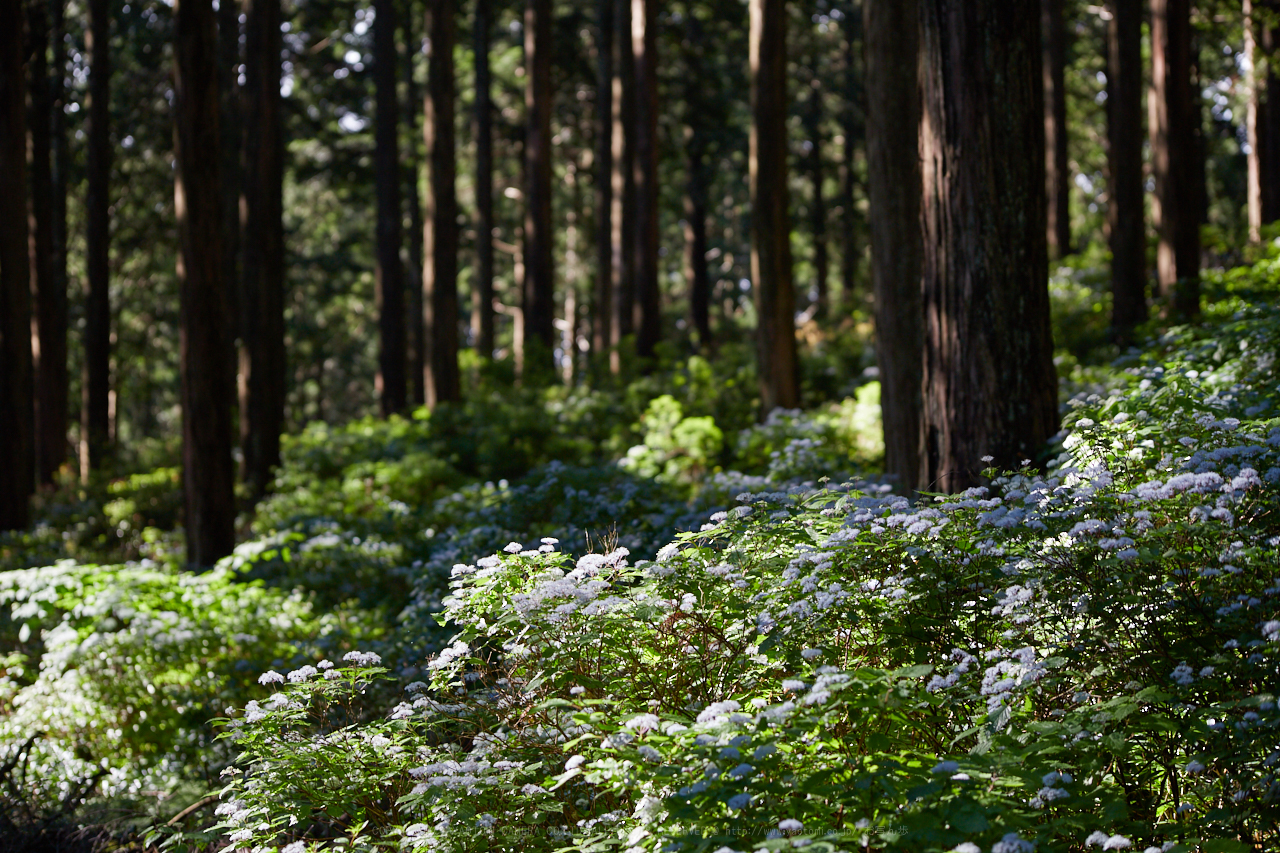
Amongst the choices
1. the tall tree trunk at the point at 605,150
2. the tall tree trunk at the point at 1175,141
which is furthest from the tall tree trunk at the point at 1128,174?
the tall tree trunk at the point at 605,150

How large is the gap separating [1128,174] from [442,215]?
9996 millimetres

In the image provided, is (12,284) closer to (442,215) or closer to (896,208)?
(442,215)

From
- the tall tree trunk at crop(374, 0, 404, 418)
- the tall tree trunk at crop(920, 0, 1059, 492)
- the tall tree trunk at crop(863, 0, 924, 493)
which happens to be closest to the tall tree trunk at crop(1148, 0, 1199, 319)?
the tall tree trunk at crop(863, 0, 924, 493)

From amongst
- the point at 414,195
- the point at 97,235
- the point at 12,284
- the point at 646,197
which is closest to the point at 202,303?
the point at 12,284

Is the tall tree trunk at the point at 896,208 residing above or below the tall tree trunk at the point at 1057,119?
below

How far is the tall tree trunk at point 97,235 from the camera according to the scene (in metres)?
18.6

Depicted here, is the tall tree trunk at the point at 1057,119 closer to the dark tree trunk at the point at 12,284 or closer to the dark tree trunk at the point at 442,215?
the dark tree trunk at the point at 442,215

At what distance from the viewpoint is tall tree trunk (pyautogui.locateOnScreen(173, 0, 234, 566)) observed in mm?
9367

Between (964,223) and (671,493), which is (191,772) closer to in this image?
(671,493)

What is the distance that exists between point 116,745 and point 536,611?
4165 millimetres

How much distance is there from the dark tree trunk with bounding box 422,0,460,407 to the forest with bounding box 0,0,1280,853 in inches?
2.9

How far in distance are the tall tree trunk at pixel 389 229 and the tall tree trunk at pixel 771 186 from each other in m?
9.31

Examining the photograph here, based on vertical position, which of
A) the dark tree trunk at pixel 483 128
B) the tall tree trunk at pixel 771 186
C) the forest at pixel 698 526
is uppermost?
the dark tree trunk at pixel 483 128

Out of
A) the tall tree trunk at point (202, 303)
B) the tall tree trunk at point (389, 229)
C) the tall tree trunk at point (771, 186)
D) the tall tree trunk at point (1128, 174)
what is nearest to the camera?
the tall tree trunk at point (202, 303)
